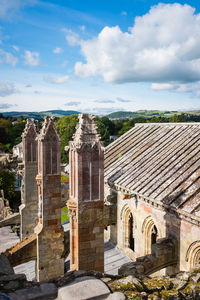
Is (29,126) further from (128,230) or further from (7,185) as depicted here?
(7,185)

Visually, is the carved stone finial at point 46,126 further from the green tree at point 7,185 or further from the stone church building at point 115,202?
the green tree at point 7,185

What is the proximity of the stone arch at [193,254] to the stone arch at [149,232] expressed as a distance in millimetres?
2456

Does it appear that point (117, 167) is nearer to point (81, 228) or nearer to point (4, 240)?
point (81, 228)

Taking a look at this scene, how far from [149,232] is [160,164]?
3813mm

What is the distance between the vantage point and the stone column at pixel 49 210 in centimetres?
1171

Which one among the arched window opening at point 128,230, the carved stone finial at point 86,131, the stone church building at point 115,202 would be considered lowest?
the arched window opening at point 128,230

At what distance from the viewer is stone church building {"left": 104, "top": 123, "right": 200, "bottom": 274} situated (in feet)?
36.4

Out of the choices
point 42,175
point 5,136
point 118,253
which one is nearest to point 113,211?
point 118,253

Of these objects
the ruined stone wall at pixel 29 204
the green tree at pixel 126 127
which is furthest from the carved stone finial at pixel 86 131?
the green tree at pixel 126 127

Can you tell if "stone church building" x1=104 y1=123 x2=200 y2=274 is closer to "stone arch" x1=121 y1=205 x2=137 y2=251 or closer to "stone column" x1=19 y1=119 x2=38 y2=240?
"stone arch" x1=121 y1=205 x2=137 y2=251

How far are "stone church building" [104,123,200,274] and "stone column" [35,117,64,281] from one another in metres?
3.76

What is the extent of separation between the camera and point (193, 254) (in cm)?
1086

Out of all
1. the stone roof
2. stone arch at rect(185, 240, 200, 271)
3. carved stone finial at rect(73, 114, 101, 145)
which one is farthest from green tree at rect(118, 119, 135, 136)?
carved stone finial at rect(73, 114, 101, 145)

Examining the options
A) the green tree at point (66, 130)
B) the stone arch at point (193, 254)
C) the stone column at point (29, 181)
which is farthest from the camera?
the green tree at point (66, 130)
